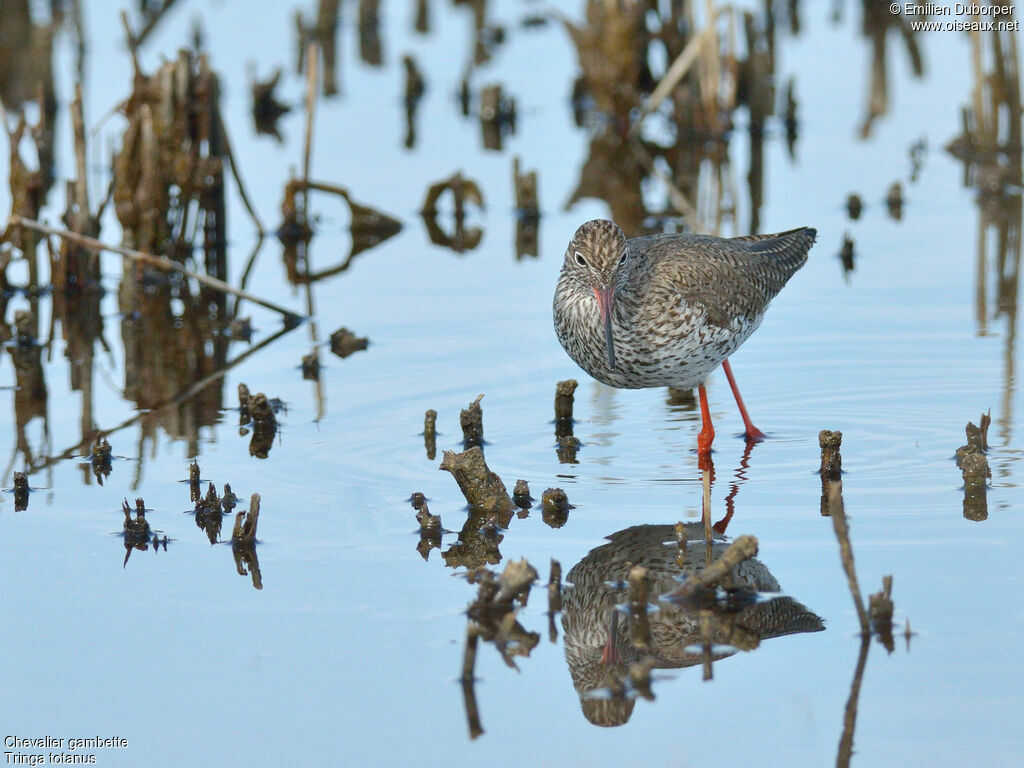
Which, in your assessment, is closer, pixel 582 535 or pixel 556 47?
pixel 582 535

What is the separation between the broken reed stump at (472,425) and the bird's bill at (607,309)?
1.14 meters

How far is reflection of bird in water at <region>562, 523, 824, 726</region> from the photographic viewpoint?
586 cm

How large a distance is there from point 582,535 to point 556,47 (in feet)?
50.3

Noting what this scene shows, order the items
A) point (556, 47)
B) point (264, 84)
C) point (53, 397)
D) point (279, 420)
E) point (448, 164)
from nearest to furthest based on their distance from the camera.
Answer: point (279, 420) → point (53, 397) → point (448, 164) → point (264, 84) → point (556, 47)

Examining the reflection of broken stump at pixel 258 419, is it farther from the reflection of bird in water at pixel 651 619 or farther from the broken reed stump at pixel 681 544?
the broken reed stump at pixel 681 544

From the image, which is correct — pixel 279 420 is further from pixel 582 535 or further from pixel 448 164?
pixel 448 164

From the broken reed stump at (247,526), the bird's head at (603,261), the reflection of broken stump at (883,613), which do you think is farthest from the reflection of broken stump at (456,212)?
the reflection of broken stump at (883,613)

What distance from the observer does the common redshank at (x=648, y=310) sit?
25.4ft

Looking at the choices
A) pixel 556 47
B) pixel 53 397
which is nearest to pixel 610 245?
pixel 53 397

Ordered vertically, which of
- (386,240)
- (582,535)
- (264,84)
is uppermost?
(264,84)

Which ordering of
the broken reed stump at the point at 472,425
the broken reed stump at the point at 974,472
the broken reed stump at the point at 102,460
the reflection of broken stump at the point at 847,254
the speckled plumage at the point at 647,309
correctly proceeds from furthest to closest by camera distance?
the reflection of broken stump at the point at 847,254, the broken reed stump at the point at 472,425, the broken reed stump at the point at 102,460, the speckled plumage at the point at 647,309, the broken reed stump at the point at 974,472

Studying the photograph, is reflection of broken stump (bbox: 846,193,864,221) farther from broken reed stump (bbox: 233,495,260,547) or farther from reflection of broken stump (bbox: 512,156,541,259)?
broken reed stump (bbox: 233,495,260,547)

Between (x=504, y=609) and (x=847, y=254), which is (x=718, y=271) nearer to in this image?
(x=504, y=609)

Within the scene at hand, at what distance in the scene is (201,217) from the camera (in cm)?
1311
